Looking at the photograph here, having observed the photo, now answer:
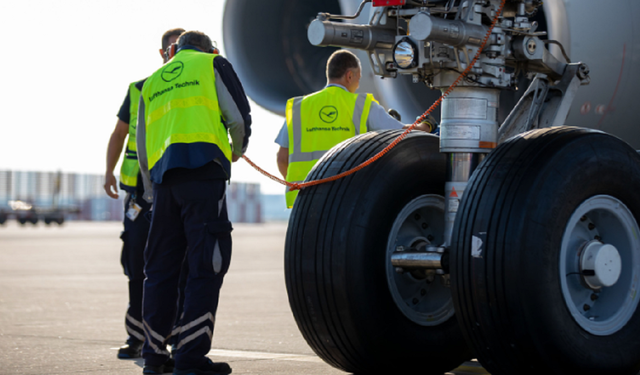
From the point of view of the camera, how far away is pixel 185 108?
420 centimetres

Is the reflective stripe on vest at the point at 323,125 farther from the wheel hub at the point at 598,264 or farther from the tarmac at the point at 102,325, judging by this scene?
the wheel hub at the point at 598,264

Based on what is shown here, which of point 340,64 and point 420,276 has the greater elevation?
point 340,64

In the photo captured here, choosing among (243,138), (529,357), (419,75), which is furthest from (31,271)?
(529,357)

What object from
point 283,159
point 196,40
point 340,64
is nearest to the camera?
point 196,40

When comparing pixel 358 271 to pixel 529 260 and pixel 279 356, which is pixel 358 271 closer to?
pixel 529 260

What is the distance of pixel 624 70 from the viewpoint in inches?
209

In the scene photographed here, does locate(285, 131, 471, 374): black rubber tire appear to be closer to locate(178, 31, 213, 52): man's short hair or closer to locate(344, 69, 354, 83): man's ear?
locate(178, 31, 213, 52): man's short hair

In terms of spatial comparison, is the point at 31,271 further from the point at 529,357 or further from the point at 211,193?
the point at 529,357

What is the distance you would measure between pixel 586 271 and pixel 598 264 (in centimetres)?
6

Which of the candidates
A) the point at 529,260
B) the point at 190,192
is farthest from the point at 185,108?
the point at 529,260

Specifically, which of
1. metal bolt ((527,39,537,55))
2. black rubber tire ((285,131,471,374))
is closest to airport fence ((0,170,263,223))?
black rubber tire ((285,131,471,374))

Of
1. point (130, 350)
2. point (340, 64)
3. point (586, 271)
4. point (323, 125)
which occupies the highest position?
point (340, 64)

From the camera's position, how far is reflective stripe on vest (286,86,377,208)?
527cm

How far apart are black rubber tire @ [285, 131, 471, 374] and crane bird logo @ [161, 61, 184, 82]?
0.85 m
